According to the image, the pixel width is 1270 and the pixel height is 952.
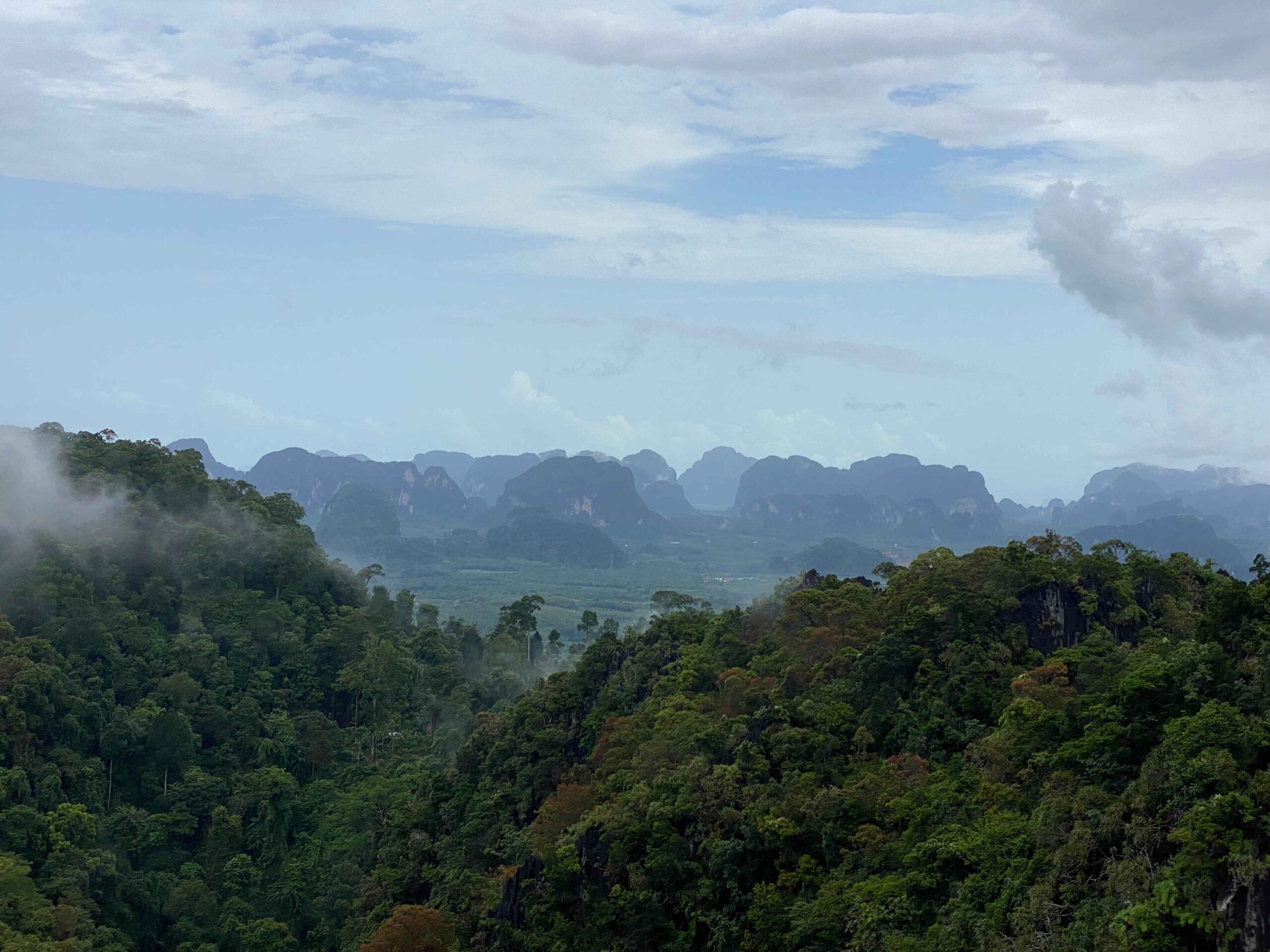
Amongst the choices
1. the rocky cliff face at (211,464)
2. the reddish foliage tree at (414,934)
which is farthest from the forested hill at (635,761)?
the rocky cliff face at (211,464)

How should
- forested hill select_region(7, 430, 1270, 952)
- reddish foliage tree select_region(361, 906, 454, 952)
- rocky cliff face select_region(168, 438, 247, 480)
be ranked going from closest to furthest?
forested hill select_region(7, 430, 1270, 952), reddish foliage tree select_region(361, 906, 454, 952), rocky cliff face select_region(168, 438, 247, 480)

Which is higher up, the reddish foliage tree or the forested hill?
the forested hill

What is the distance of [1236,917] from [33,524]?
108 ft

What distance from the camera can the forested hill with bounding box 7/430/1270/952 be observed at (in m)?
13.5

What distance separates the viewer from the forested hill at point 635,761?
44.2ft

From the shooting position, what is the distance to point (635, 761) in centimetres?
2147

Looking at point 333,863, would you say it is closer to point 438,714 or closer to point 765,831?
point 438,714

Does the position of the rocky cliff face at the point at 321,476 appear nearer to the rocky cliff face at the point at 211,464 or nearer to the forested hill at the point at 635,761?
the rocky cliff face at the point at 211,464

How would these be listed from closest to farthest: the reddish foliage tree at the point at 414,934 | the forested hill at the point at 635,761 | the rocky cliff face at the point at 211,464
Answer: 1. the forested hill at the point at 635,761
2. the reddish foliage tree at the point at 414,934
3. the rocky cliff face at the point at 211,464

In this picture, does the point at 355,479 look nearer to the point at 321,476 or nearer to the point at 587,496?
the point at 321,476

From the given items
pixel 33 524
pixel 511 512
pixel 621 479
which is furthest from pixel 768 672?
pixel 621 479

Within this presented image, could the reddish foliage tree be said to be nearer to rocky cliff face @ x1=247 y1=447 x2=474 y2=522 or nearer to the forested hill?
the forested hill

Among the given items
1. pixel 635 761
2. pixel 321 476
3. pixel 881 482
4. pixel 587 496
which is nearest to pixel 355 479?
pixel 321 476

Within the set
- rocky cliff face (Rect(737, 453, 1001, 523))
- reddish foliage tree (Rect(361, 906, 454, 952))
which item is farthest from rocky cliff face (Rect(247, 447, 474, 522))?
reddish foliage tree (Rect(361, 906, 454, 952))
